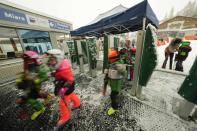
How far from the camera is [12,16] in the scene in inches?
169

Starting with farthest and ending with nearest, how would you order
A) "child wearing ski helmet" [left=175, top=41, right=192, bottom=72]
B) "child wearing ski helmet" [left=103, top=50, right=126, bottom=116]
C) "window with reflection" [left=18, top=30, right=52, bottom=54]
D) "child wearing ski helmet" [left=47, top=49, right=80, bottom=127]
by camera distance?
"window with reflection" [left=18, top=30, right=52, bottom=54], "child wearing ski helmet" [left=175, top=41, right=192, bottom=72], "child wearing ski helmet" [left=103, top=50, right=126, bottom=116], "child wearing ski helmet" [left=47, top=49, right=80, bottom=127]

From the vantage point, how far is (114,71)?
181 cm

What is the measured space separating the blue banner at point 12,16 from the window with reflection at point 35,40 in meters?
0.56

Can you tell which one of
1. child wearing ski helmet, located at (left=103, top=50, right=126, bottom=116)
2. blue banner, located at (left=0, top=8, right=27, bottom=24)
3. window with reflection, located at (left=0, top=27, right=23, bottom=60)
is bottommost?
child wearing ski helmet, located at (left=103, top=50, right=126, bottom=116)

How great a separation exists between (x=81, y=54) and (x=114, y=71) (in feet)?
9.96

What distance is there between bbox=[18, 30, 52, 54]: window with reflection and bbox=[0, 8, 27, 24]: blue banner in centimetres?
56

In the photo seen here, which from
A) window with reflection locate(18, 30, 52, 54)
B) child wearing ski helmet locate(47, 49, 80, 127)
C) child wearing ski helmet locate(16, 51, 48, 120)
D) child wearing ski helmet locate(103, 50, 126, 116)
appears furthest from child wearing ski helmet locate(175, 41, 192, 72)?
window with reflection locate(18, 30, 52, 54)

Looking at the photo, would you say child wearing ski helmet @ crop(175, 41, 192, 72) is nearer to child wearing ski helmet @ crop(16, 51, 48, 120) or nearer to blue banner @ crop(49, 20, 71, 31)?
child wearing ski helmet @ crop(16, 51, 48, 120)

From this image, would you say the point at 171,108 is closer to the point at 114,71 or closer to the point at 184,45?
the point at 114,71

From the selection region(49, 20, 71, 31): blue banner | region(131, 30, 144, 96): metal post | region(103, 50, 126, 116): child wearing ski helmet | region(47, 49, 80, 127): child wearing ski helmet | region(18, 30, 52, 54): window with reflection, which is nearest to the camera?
region(47, 49, 80, 127): child wearing ski helmet

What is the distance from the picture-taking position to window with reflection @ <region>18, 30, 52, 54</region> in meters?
5.04

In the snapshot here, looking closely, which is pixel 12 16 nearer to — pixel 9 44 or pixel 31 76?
pixel 9 44

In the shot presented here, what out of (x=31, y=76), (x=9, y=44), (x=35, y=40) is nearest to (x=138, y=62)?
(x=31, y=76)

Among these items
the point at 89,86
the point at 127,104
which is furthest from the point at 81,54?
the point at 127,104
